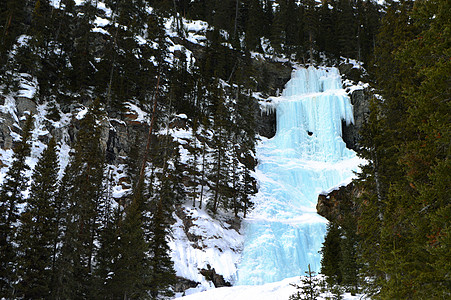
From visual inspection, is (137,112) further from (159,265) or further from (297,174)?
(159,265)

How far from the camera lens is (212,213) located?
31094 millimetres

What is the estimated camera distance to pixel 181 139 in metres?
38.7

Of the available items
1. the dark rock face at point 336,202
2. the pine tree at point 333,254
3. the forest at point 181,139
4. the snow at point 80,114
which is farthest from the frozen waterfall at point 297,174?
the snow at point 80,114

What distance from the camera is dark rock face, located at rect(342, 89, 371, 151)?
146 feet

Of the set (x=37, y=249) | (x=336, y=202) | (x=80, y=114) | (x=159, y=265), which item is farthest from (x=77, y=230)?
(x=336, y=202)

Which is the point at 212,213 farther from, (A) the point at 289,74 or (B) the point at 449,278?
(A) the point at 289,74

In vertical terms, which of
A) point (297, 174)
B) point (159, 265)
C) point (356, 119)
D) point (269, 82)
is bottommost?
point (159, 265)

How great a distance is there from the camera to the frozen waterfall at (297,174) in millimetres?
27688

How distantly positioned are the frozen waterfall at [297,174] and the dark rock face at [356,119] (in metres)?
1.00

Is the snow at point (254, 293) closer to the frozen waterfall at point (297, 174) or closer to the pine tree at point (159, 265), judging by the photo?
the pine tree at point (159, 265)

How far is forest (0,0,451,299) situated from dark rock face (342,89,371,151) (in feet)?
22.3

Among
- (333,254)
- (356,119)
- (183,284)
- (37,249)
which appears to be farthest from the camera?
(356,119)

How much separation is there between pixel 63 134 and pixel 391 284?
32.4m

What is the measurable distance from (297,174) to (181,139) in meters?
14.6
